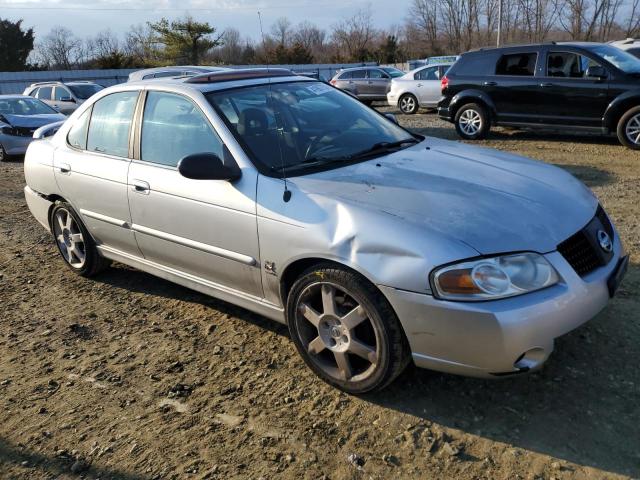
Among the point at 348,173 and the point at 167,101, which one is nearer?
the point at 348,173

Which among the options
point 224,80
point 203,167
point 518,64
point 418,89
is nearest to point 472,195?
point 203,167

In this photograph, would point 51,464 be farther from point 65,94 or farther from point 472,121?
point 65,94

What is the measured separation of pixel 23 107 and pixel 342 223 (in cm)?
1306

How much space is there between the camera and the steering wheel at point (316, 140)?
3.54m

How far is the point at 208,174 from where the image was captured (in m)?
3.21

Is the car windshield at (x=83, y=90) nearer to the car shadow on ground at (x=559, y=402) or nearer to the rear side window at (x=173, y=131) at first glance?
the rear side window at (x=173, y=131)

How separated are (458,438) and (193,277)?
2.00m

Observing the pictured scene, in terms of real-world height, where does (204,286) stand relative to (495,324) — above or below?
below

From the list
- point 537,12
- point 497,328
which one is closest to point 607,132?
point 497,328

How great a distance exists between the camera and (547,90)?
991 cm

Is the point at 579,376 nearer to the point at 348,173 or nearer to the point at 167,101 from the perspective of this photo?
the point at 348,173

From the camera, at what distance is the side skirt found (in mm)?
3398

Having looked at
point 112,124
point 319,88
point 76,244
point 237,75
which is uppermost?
point 237,75

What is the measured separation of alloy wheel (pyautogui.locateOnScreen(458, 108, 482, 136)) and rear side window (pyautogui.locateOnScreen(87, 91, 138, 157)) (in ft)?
27.0
